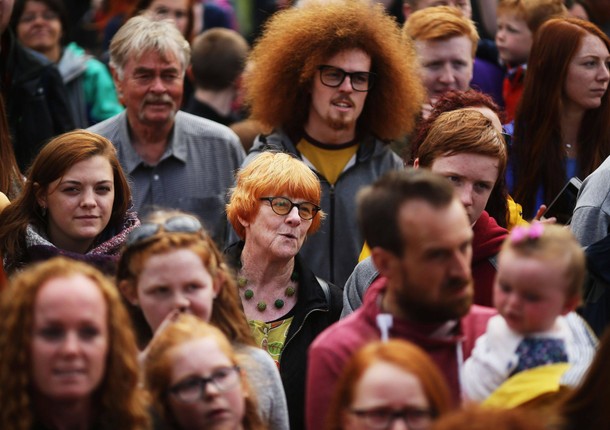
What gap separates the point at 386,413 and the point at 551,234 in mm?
911

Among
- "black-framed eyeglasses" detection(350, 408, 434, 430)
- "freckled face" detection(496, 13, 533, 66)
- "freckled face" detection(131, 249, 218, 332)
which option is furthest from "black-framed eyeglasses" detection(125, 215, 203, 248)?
"freckled face" detection(496, 13, 533, 66)

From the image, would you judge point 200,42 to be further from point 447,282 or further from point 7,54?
point 447,282

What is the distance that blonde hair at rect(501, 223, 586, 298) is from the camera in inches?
163

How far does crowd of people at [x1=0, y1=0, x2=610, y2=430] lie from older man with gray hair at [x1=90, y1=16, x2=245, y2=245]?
0.5 inches

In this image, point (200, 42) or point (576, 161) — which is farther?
point (200, 42)

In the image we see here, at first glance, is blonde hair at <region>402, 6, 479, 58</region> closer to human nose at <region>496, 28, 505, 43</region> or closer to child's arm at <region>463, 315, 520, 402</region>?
human nose at <region>496, 28, 505, 43</region>

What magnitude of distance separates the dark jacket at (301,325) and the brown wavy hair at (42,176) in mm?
814

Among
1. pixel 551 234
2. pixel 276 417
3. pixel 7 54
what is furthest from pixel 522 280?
pixel 7 54

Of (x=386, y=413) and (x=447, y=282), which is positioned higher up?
(x=447, y=282)

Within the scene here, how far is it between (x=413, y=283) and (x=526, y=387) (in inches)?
19.1

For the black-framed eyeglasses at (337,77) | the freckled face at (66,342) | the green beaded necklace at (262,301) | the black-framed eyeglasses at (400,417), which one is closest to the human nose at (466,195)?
the green beaded necklace at (262,301)

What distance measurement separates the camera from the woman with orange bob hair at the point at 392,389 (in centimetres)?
372

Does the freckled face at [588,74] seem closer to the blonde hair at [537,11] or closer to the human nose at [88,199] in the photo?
the blonde hair at [537,11]

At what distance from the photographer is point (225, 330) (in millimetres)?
4797
